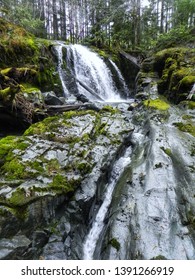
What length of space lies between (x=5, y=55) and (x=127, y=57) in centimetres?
1073

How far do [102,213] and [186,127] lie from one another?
3799 mm

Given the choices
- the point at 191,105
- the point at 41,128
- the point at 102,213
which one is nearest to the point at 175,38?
the point at 191,105

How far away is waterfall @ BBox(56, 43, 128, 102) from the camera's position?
1383 centimetres

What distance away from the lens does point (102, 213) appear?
4.88 metres

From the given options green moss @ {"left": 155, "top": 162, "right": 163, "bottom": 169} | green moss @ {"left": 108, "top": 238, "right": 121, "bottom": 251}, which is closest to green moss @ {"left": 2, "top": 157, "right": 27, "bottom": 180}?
green moss @ {"left": 108, "top": 238, "right": 121, "bottom": 251}

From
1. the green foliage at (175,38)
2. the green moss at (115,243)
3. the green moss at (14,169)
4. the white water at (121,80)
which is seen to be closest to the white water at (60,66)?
the white water at (121,80)

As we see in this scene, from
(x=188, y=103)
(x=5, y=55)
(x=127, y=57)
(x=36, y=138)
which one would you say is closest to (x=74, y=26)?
(x=127, y=57)

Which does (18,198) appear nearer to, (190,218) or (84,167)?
(84,167)

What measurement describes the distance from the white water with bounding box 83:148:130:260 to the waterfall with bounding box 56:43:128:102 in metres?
7.83

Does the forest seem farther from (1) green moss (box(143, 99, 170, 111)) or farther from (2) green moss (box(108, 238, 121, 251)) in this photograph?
(2) green moss (box(108, 238, 121, 251))

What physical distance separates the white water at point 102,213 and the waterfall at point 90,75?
7.83m

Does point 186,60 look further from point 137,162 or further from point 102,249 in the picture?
point 102,249

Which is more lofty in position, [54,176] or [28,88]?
[28,88]

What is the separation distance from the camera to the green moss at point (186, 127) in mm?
6768
